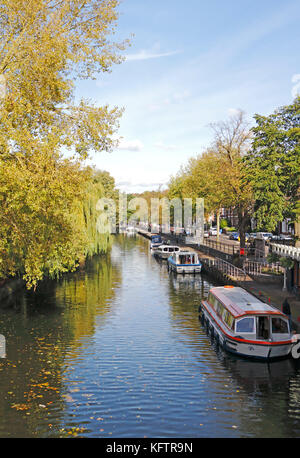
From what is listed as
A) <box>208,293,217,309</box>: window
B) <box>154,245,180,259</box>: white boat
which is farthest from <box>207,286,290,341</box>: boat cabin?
<box>154,245,180,259</box>: white boat

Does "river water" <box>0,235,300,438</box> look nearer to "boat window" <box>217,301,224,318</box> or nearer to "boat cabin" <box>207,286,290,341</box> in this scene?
"boat cabin" <box>207,286,290,341</box>

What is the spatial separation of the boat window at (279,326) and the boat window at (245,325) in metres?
1.08

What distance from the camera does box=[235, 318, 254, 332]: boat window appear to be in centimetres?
2227

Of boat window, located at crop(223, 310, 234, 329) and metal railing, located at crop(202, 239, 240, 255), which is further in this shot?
metal railing, located at crop(202, 239, 240, 255)

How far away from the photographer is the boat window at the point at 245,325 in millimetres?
22266

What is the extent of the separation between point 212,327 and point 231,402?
30.2 ft

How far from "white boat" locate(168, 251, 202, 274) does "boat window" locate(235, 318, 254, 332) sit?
29408 millimetres

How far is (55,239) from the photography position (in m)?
20.0

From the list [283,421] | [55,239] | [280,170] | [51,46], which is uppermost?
[51,46]

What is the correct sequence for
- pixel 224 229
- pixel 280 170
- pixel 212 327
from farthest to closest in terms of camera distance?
pixel 224 229 < pixel 280 170 < pixel 212 327

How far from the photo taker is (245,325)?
22.4 m

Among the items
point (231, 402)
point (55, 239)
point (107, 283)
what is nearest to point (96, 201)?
point (107, 283)

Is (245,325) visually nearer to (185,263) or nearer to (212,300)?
(212,300)

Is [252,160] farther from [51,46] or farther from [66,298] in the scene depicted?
[51,46]
